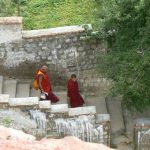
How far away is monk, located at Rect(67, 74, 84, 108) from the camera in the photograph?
14250mm

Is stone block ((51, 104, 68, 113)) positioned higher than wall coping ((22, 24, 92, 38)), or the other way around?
wall coping ((22, 24, 92, 38))

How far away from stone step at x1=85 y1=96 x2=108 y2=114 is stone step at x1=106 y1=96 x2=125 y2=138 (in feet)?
0.46

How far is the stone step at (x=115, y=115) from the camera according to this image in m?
14.1

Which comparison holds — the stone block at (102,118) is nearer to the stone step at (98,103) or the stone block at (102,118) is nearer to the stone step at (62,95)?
the stone step at (98,103)

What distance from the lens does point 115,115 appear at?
574 inches

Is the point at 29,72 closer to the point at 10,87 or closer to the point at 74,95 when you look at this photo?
the point at 10,87

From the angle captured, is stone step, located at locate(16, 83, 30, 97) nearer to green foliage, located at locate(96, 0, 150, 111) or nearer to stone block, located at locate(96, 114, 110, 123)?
stone block, located at locate(96, 114, 110, 123)

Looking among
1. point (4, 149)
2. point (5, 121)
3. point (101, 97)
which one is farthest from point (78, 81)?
point (4, 149)

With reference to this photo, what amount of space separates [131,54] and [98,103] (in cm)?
291

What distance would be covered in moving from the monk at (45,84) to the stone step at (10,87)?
2.62ft

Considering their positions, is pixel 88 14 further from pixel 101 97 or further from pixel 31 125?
pixel 31 125

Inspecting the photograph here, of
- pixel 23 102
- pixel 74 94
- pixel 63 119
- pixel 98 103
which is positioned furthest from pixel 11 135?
pixel 98 103

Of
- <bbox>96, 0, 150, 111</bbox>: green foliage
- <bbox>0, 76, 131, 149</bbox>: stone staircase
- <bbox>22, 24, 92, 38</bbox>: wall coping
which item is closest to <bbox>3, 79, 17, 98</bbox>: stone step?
<bbox>0, 76, 131, 149</bbox>: stone staircase

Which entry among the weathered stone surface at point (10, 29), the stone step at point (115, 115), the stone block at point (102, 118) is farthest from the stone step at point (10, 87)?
the stone step at point (115, 115)
